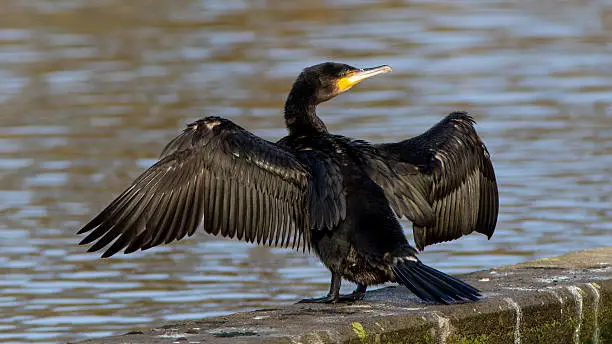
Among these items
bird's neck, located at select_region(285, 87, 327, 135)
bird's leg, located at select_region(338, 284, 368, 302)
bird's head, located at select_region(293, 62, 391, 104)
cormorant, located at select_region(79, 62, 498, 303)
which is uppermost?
bird's head, located at select_region(293, 62, 391, 104)

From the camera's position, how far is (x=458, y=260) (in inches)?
360

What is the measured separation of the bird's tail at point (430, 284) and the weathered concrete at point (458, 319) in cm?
5

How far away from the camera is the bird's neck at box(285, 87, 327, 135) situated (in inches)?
264

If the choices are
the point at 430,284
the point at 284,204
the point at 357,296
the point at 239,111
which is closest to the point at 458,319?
the point at 430,284

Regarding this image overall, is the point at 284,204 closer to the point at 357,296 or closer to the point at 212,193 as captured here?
the point at 212,193

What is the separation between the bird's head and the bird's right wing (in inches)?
24.8

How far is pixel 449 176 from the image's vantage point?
6.76m

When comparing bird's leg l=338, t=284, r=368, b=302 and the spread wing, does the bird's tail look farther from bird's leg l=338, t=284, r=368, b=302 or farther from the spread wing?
the spread wing

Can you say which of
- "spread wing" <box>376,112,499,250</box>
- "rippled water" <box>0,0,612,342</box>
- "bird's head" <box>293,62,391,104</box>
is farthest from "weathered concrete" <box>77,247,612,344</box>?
"rippled water" <box>0,0,612,342</box>

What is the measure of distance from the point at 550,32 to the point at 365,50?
2.88 meters

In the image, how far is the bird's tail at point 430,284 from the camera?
5.93 metres

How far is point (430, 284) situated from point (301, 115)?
1.19 metres

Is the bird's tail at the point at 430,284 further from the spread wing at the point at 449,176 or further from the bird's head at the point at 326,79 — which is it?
the bird's head at the point at 326,79

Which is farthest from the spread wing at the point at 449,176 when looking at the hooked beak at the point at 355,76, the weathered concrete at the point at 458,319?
the hooked beak at the point at 355,76
